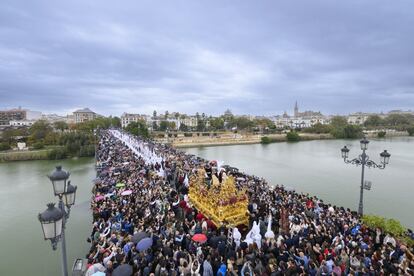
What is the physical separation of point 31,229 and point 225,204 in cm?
1060

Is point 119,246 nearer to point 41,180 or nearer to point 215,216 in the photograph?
point 215,216

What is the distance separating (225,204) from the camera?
946cm

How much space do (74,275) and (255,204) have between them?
700 cm

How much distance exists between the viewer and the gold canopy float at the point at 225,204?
948cm

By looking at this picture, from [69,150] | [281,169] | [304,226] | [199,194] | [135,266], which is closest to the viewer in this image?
[135,266]

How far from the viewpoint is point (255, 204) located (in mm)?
11055

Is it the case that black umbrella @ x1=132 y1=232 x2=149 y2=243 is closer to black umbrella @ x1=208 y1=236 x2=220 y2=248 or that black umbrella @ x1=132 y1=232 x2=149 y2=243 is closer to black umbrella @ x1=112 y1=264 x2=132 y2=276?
black umbrella @ x1=112 y1=264 x2=132 y2=276

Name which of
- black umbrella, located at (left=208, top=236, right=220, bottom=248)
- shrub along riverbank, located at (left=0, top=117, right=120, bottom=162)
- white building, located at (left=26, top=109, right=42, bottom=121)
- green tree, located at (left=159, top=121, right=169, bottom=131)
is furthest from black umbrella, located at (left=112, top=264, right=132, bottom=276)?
white building, located at (left=26, top=109, right=42, bottom=121)

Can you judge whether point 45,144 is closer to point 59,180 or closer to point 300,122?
point 59,180

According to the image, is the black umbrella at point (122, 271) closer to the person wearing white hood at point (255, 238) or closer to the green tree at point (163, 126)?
the person wearing white hood at point (255, 238)

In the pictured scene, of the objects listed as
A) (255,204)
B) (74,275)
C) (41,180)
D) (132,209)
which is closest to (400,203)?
(255,204)

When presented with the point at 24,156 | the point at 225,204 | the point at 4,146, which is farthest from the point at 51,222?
the point at 4,146

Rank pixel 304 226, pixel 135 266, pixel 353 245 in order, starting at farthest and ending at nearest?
1. pixel 304 226
2. pixel 353 245
3. pixel 135 266

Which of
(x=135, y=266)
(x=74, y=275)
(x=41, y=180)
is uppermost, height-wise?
(x=135, y=266)
